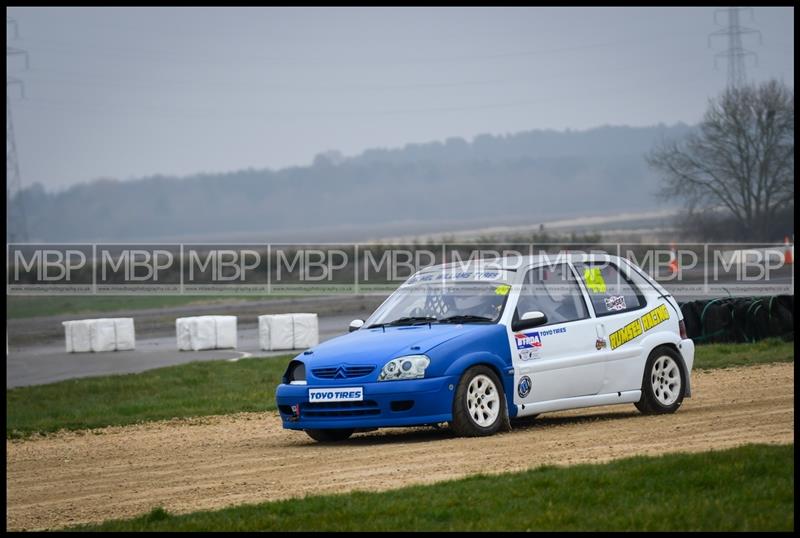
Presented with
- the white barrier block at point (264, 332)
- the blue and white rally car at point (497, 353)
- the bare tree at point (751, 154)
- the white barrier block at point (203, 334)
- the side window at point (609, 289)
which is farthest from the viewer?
the bare tree at point (751, 154)

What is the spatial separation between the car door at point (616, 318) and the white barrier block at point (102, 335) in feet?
63.1

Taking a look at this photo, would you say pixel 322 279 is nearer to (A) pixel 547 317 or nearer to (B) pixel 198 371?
(B) pixel 198 371

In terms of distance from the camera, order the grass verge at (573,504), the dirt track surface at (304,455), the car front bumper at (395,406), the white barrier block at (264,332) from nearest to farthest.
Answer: the grass verge at (573,504), the dirt track surface at (304,455), the car front bumper at (395,406), the white barrier block at (264,332)

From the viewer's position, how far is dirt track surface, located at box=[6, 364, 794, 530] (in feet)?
30.8

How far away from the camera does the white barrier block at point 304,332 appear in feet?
92.0

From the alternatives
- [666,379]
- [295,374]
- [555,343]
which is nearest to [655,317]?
[666,379]

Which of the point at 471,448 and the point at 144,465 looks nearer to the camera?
the point at 471,448

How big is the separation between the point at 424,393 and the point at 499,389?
2.50 feet

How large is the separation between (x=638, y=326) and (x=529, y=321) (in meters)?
1.46

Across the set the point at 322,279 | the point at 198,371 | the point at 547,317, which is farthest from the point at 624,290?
the point at 322,279

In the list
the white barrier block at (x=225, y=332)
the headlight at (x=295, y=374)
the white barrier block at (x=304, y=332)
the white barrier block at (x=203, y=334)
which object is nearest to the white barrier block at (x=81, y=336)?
the white barrier block at (x=203, y=334)

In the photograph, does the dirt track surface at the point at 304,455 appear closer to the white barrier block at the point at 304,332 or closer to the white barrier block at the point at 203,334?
the white barrier block at the point at 304,332

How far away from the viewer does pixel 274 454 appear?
11547mm

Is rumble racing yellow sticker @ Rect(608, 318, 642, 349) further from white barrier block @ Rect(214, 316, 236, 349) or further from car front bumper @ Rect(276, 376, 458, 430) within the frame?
white barrier block @ Rect(214, 316, 236, 349)
